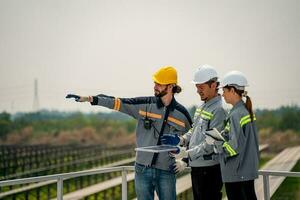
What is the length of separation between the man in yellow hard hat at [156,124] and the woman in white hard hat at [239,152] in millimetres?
625

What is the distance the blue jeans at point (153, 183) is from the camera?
429 centimetres

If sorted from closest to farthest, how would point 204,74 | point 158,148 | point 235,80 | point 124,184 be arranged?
point 235,80, point 204,74, point 158,148, point 124,184

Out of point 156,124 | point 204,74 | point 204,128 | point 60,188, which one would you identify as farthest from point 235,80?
point 60,188

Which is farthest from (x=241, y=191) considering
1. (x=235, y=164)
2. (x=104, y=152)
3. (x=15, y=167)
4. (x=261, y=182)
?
(x=104, y=152)

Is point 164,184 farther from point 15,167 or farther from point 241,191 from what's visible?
point 15,167

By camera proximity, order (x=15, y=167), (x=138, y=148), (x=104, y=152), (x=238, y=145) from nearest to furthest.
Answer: (x=238, y=145) < (x=138, y=148) < (x=15, y=167) < (x=104, y=152)

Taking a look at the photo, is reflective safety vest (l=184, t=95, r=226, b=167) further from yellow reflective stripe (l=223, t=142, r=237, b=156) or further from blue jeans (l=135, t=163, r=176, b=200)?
blue jeans (l=135, t=163, r=176, b=200)

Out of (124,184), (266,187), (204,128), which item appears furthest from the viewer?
(124,184)

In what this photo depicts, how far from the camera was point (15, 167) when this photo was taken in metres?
35.9

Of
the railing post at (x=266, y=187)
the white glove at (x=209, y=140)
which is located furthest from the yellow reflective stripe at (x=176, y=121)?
the railing post at (x=266, y=187)

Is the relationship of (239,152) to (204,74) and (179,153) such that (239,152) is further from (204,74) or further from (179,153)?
(204,74)

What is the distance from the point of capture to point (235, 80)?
3832 millimetres

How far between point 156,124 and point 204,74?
63cm

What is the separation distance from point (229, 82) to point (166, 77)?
0.66 metres
